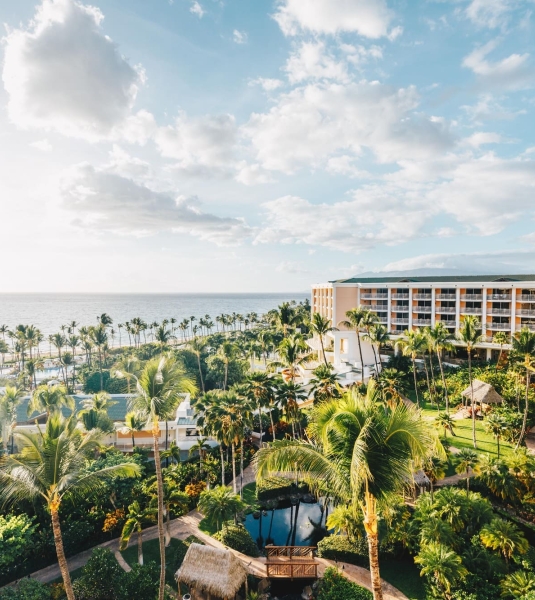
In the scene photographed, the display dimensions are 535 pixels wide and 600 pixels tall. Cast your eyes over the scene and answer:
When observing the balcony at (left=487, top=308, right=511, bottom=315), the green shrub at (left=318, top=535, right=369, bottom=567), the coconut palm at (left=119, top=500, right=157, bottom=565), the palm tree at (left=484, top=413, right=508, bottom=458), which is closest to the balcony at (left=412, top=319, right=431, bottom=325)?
the balcony at (left=487, top=308, right=511, bottom=315)

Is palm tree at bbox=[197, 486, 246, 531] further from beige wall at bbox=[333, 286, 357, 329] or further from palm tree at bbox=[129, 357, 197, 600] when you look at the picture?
beige wall at bbox=[333, 286, 357, 329]

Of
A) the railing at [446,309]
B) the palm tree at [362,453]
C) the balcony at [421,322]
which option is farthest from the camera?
the balcony at [421,322]

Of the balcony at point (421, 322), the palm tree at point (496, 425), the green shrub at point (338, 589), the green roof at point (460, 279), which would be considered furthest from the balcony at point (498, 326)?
the green shrub at point (338, 589)

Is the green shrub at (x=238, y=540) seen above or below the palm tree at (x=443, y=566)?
below

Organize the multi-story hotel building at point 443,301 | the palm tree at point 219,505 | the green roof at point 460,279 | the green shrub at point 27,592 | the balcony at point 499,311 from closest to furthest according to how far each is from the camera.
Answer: the green shrub at point 27,592, the palm tree at point 219,505, the multi-story hotel building at point 443,301, the balcony at point 499,311, the green roof at point 460,279

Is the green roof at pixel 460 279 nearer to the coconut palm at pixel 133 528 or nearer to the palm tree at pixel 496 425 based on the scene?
the palm tree at pixel 496 425

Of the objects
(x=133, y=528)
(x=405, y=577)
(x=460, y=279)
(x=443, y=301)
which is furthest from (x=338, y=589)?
(x=460, y=279)

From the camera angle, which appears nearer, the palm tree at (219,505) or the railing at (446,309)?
the palm tree at (219,505)
